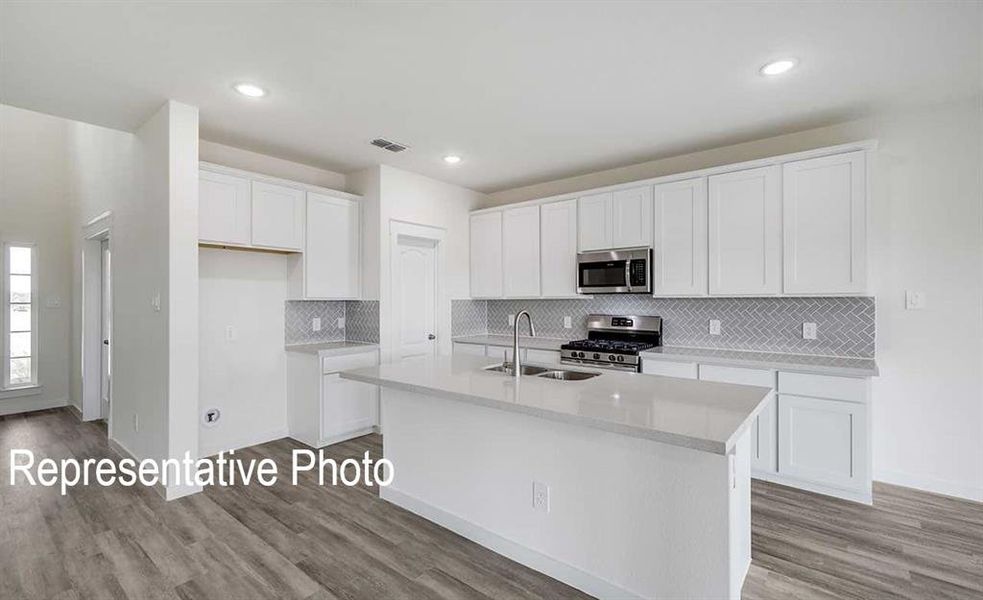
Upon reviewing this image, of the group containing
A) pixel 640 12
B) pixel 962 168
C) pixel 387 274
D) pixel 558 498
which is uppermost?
pixel 640 12

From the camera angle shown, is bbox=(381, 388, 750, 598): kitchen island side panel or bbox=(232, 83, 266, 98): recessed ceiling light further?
bbox=(232, 83, 266, 98): recessed ceiling light

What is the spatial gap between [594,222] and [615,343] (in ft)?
3.72

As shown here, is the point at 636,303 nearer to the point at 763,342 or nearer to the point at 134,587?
the point at 763,342

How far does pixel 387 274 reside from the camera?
175 inches

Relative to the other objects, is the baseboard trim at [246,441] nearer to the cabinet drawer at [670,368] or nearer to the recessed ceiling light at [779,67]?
the cabinet drawer at [670,368]

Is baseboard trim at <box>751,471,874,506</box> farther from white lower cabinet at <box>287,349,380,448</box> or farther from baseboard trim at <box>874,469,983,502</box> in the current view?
white lower cabinet at <box>287,349,380,448</box>

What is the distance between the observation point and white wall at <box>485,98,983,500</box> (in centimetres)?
299

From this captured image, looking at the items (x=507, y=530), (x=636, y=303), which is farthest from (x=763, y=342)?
(x=507, y=530)

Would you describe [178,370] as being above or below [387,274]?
below

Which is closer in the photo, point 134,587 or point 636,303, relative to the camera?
point 134,587

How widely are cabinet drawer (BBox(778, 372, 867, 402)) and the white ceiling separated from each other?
1780 millimetres

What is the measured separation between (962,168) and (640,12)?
263cm

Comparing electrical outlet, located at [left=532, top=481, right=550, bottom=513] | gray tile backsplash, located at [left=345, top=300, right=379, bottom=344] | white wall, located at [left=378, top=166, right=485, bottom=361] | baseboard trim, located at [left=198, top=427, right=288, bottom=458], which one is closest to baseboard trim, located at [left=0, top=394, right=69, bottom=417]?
baseboard trim, located at [left=198, top=427, right=288, bottom=458]

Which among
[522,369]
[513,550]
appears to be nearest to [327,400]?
[522,369]
